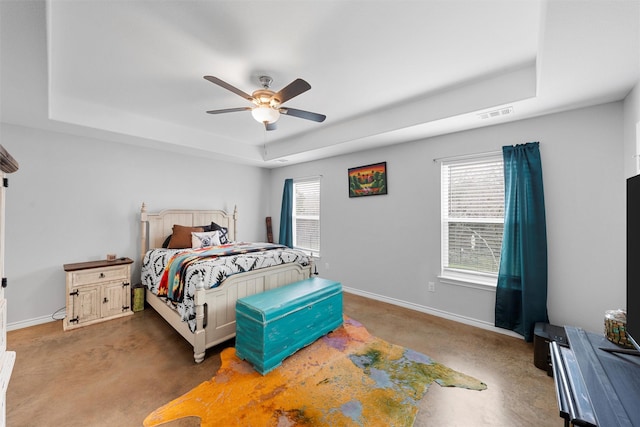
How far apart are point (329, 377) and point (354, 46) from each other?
2602 mm

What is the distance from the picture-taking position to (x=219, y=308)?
2.41 meters

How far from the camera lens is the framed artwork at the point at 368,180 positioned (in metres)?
3.76

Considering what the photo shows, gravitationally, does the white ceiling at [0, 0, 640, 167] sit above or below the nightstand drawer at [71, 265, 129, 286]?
above

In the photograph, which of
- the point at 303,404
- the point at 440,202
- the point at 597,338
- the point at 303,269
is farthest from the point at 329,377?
the point at 440,202

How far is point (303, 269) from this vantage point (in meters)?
3.27

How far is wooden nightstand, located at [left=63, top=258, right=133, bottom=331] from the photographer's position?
292cm

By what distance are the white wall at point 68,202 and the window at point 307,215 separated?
198 centimetres

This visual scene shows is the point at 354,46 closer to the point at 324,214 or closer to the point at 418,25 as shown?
the point at 418,25

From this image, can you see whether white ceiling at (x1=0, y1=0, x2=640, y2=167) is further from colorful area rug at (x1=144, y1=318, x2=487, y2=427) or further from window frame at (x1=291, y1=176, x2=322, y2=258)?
colorful area rug at (x1=144, y1=318, x2=487, y2=427)

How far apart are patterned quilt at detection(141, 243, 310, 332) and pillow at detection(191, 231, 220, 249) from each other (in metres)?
0.45

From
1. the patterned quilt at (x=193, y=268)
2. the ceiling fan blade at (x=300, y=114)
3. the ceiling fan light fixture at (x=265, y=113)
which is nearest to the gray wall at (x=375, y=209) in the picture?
the patterned quilt at (x=193, y=268)

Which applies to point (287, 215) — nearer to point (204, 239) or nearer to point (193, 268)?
point (204, 239)

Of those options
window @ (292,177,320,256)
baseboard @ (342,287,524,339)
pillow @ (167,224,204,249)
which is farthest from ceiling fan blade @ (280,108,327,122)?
baseboard @ (342,287,524,339)

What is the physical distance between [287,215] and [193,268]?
281 centimetres
